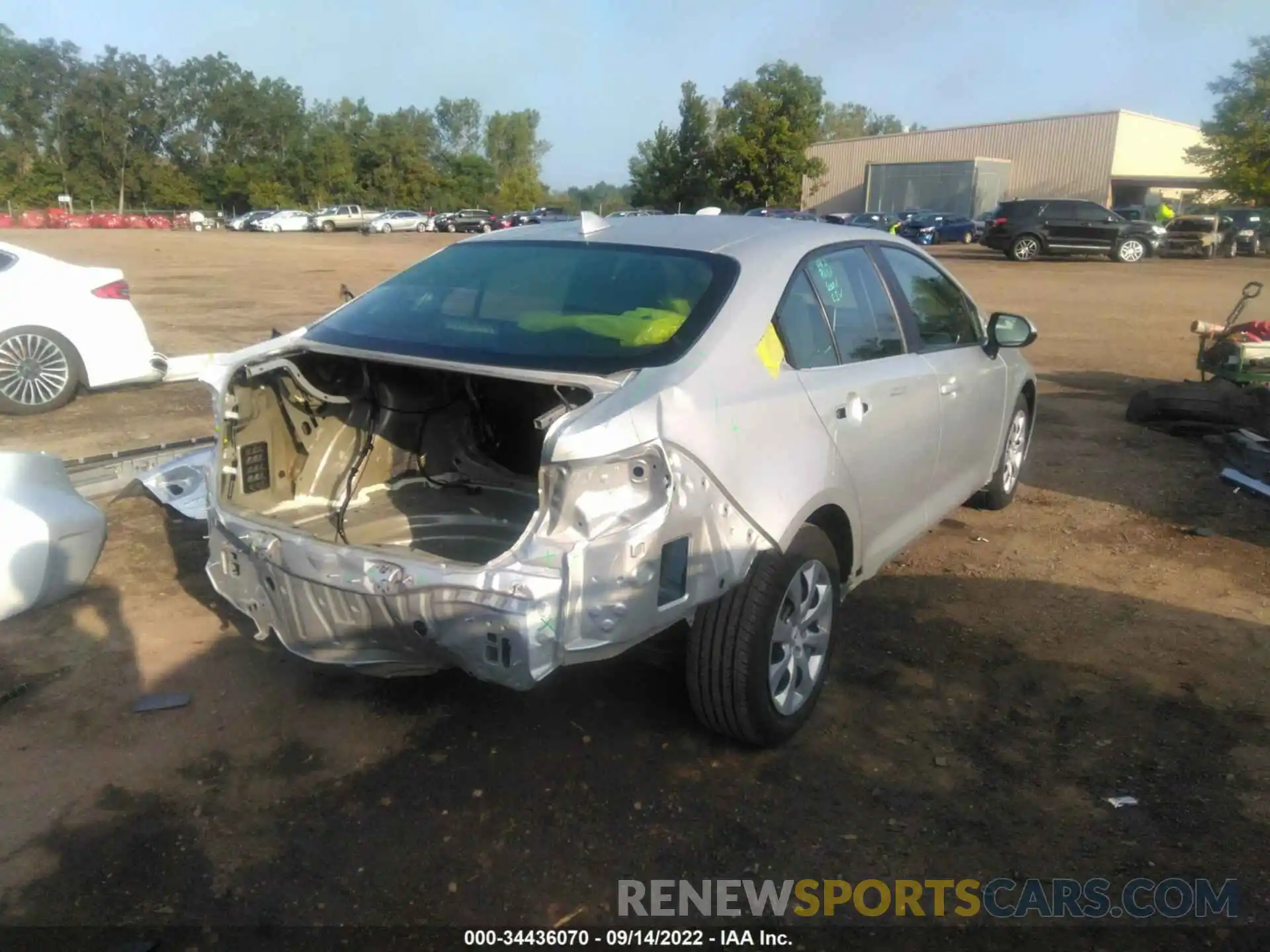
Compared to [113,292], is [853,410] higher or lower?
lower

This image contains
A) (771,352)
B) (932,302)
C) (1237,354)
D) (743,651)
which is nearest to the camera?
(743,651)

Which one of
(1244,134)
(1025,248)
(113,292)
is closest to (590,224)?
(113,292)

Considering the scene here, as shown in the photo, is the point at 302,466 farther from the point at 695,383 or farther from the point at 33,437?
the point at 33,437

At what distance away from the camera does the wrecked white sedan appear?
285 centimetres

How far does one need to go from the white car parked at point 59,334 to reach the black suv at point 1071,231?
89.1 feet

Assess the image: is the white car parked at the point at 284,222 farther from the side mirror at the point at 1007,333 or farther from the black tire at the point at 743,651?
the black tire at the point at 743,651

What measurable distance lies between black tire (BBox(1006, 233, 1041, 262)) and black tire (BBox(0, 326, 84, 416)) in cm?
2760

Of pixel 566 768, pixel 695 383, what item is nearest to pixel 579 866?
Answer: pixel 566 768

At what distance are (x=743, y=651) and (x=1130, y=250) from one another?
103 feet

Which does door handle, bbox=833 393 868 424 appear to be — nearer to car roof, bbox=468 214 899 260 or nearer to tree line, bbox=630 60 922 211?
car roof, bbox=468 214 899 260

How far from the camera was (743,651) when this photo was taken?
320cm

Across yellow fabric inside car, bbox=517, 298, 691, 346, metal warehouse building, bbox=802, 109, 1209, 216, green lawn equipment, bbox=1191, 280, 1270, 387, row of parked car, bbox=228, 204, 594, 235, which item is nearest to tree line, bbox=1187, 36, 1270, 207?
metal warehouse building, bbox=802, 109, 1209, 216

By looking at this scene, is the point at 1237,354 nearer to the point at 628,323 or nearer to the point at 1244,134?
the point at 628,323

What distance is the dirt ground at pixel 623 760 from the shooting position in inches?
114
